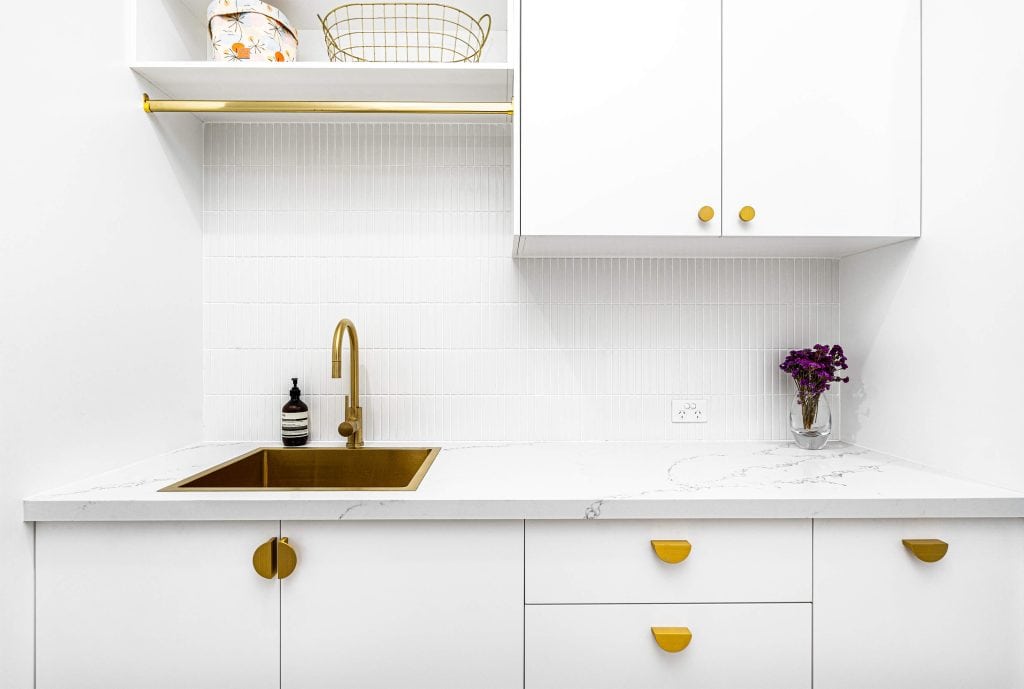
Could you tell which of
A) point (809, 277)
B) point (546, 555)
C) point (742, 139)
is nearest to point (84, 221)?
point (546, 555)

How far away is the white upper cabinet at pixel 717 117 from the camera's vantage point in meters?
1.34

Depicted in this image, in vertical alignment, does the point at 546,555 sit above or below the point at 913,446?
below

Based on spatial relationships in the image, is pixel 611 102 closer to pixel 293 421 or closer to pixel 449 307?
pixel 449 307

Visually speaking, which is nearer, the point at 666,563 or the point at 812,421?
the point at 666,563

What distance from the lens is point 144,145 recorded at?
1.44 m

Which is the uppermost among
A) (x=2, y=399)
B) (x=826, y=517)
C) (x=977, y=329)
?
(x=977, y=329)

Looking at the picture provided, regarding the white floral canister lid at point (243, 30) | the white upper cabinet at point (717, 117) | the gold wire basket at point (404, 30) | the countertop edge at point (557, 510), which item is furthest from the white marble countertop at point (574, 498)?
the gold wire basket at point (404, 30)

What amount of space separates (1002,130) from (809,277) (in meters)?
0.63

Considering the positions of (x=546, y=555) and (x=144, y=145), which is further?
(x=144, y=145)

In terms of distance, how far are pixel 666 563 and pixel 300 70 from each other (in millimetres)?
1400

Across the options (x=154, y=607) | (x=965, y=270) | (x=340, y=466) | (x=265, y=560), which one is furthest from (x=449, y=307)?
(x=965, y=270)

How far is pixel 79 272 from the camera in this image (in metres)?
1.22

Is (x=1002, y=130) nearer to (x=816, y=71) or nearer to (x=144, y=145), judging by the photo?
(x=816, y=71)

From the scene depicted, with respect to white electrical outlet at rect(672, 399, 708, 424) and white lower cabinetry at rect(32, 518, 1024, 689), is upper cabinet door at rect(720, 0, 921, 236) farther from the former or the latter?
white lower cabinetry at rect(32, 518, 1024, 689)
